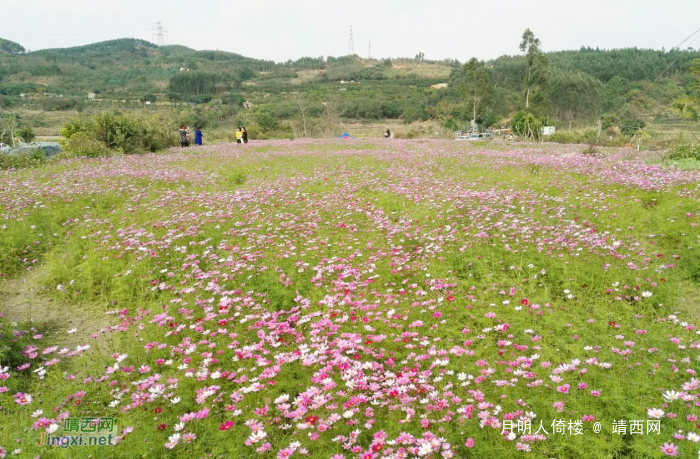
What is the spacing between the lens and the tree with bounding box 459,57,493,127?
199 ft

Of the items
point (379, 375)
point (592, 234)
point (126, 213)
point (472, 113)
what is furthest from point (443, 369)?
point (472, 113)

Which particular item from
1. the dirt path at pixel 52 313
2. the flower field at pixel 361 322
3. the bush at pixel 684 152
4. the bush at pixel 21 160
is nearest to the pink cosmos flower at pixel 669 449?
the flower field at pixel 361 322

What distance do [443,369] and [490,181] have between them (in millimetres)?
7651

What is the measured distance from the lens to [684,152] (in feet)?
43.8

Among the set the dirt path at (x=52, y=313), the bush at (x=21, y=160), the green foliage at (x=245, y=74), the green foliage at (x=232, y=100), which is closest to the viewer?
the dirt path at (x=52, y=313)

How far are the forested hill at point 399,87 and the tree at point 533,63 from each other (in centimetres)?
213

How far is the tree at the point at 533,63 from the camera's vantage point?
49.5 metres

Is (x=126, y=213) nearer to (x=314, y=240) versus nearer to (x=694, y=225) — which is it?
(x=314, y=240)

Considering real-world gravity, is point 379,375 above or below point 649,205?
below

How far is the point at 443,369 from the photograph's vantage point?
11.0 feet

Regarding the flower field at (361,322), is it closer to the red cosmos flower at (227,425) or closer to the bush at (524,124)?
the red cosmos flower at (227,425)

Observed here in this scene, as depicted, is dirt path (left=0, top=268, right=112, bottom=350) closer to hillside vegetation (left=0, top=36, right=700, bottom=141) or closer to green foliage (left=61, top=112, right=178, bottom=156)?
green foliage (left=61, top=112, right=178, bottom=156)

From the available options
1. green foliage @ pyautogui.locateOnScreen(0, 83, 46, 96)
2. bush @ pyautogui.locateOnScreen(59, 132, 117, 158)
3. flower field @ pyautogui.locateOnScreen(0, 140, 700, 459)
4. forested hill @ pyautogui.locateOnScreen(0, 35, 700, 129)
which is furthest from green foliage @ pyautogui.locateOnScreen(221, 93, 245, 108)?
flower field @ pyautogui.locateOnScreen(0, 140, 700, 459)

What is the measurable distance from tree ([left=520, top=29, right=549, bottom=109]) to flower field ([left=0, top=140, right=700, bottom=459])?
4891cm
